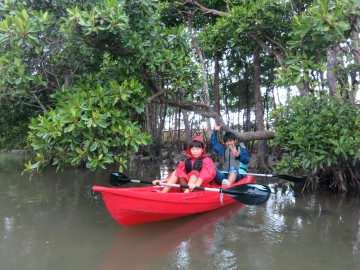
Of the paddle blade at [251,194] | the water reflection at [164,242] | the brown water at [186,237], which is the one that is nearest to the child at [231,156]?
the brown water at [186,237]

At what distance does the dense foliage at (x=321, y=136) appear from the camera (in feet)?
16.4

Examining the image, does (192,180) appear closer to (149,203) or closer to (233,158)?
(149,203)

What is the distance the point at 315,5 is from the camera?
3.55 meters

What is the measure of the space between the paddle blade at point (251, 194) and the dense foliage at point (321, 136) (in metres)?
1.62

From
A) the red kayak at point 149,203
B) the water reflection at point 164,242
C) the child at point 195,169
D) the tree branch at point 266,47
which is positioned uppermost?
the tree branch at point 266,47

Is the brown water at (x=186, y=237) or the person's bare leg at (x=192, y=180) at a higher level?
the person's bare leg at (x=192, y=180)

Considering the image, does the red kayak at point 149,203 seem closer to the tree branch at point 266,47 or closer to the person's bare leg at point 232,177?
the person's bare leg at point 232,177

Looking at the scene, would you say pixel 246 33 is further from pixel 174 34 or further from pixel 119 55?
pixel 119 55

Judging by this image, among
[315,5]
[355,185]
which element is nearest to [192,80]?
[315,5]

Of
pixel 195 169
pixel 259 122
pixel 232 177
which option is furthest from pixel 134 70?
pixel 259 122

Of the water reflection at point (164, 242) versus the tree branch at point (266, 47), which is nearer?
the water reflection at point (164, 242)

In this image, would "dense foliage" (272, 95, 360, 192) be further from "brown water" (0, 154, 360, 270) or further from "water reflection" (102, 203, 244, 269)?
"water reflection" (102, 203, 244, 269)

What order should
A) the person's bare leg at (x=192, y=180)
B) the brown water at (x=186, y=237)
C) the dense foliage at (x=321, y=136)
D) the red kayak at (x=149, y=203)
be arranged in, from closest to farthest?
the brown water at (x=186, y=237) → the red kayak at (x=149, y=203) → the person's bare leg at (x=192, y=180) → the dense foliage at (x=321, y=136)

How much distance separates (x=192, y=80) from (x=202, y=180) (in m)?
1.50
